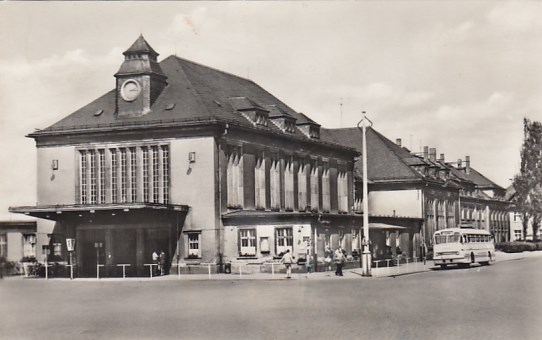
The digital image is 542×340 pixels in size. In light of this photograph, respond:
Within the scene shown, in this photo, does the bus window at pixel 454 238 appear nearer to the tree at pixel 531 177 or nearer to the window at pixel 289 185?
the window at pixel 289 185

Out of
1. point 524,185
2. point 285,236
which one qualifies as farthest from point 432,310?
point 524,185

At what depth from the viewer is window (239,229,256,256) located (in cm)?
4619

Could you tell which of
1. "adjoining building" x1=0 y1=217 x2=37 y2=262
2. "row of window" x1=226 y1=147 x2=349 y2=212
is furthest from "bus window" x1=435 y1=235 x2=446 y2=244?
"adjoining building" x1=0 y1=217 x2=37 y2=262

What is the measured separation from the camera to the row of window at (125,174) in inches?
1866

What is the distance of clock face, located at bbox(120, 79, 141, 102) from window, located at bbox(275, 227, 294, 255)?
12.4m

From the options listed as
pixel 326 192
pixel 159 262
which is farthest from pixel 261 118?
pixel 159 262

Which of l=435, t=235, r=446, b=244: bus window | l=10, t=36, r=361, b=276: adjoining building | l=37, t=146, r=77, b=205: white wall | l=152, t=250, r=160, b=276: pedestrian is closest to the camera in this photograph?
l=152, t=250, r=160, b=276: pedestrian

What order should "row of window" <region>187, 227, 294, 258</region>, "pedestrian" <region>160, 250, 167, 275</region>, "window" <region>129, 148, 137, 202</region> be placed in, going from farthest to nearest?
"window" <region>129, 148, 137, 202</region>, "pedestrian" <region>160, 250, 167, 275</region>, "row of window" <region>187, 227, 294, 258</region>

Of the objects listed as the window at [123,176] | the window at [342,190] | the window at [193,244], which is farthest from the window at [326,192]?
the window at [123,176]

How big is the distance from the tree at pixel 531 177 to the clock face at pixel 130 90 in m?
36.0

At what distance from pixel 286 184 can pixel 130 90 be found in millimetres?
12896

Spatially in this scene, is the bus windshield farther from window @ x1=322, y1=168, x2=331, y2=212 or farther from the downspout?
the downspout

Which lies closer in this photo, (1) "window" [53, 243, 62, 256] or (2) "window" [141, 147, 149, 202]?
(2) "window" [141, 147, 149, 202]

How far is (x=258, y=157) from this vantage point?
51.5 meters
